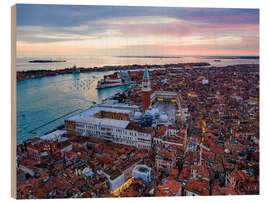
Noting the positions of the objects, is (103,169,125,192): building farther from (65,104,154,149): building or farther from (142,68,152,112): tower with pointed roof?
(142,68,152,112): tower with pointed roof

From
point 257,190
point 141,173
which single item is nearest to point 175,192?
point 141,173

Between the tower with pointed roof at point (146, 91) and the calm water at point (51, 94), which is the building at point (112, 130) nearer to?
the calm water at point (51, 94)

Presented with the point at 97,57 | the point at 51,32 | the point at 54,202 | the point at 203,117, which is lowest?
the point at 54,202

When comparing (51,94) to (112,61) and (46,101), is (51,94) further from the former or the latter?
(112,61)

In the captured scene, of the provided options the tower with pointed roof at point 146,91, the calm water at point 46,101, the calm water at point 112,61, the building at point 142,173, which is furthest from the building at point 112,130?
the calm water at point 112,61

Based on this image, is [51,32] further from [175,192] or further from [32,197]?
[175,192]
